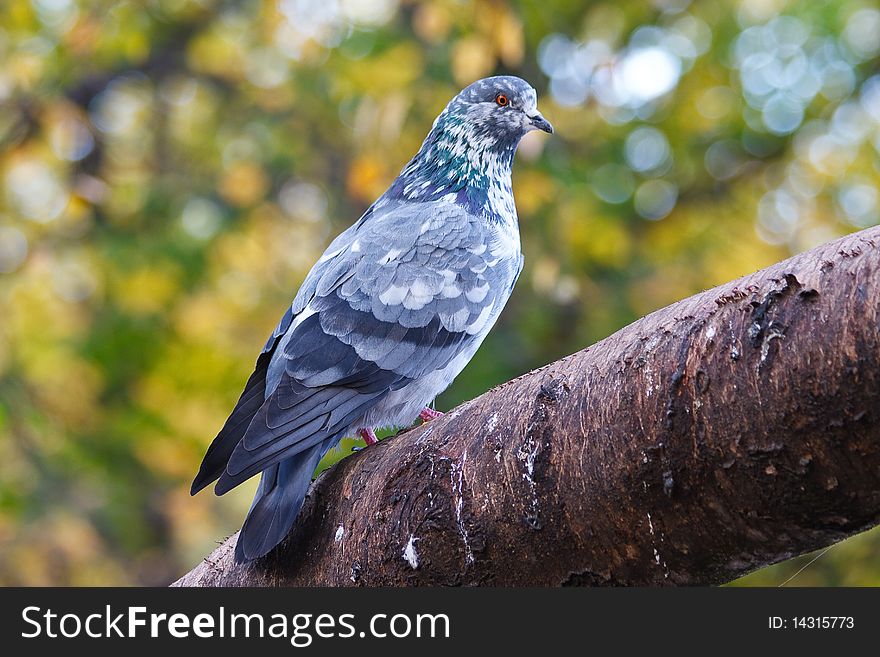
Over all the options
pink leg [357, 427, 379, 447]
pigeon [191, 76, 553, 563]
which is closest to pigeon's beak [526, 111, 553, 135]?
pigeon [191, 76, 553, 563]

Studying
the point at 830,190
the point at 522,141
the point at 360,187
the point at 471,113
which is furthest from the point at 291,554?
the point at 830,190

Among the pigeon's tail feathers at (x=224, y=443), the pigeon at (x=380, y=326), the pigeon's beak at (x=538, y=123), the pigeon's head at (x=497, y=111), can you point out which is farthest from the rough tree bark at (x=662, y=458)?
the pigeon's beak at (x=538, y=123)

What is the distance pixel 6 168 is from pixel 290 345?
5.30 metres

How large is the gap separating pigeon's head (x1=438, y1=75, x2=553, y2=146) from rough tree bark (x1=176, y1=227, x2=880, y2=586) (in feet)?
6.61

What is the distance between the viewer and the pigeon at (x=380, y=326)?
3002mm

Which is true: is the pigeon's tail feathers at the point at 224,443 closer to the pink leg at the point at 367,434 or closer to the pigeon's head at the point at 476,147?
the pink leg at the point at 367,434

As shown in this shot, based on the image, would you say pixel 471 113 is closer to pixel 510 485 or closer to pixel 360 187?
pixel 360 187

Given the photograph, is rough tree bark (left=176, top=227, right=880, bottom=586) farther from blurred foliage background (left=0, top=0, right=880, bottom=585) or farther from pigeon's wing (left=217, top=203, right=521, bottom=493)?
blurred foliage background (left=0, top=0, right=880, bottom=585)

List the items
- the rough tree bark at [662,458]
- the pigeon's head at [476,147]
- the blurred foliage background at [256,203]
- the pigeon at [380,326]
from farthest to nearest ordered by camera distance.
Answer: the blurred foliage background at [256,203] < the pigeon's head at [476,147] < the pigeon at [380,326] < the rough tree bark at [662,458]

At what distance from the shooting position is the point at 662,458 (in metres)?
2.07

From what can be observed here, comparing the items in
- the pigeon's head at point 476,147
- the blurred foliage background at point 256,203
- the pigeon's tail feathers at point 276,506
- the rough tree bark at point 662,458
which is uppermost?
the blurred foliage background at point 256,203

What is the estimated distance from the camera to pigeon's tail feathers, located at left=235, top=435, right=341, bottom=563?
9.23 ft

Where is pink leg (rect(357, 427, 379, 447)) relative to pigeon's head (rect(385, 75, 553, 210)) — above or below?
below

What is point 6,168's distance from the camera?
7.55 meters
